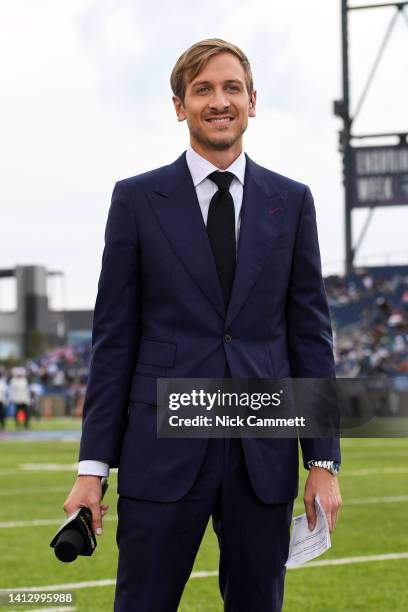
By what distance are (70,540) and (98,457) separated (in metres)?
0.23

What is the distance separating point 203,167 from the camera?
3.36 metres

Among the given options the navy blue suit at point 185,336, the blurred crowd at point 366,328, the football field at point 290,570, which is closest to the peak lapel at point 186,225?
the navy blue suit at point 185,336

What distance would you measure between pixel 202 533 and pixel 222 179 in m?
0.91

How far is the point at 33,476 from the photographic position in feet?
52.5

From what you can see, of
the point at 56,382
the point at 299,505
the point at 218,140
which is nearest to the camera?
the point at 218,140

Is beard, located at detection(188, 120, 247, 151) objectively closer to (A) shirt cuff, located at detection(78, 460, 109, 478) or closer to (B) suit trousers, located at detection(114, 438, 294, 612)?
(B) suit trousers, located at detection(114, 438, 294, 612)

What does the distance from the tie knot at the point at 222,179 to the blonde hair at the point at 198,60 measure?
22cm

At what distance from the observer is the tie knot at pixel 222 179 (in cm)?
334

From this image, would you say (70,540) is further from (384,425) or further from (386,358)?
(386,358)

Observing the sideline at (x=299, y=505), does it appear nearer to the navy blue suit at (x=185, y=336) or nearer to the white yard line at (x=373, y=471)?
the white yard line at (x=373, y=471)

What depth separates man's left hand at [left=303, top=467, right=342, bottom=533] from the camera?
3246mm

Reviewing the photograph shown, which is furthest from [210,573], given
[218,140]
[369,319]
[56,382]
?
[56,382]

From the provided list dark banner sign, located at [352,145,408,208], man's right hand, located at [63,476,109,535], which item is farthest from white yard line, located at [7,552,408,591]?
dark banner sign, located at [352,145,408,208]

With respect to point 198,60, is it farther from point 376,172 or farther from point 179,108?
point 376,172
